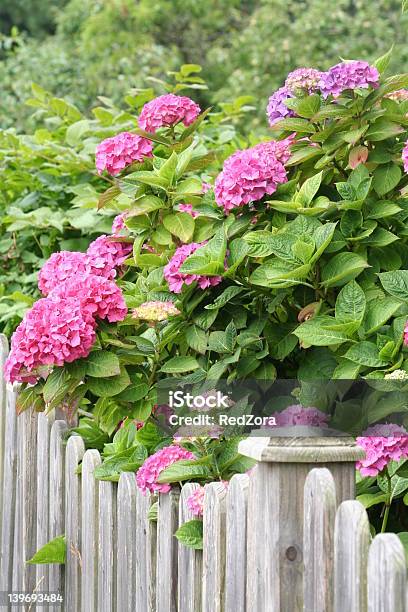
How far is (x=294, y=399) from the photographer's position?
247 cm

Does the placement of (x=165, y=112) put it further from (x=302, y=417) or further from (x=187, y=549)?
(x=187, y=549)

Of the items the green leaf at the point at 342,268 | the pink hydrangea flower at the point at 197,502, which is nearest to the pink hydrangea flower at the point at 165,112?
the green leaf at the point at 342,268

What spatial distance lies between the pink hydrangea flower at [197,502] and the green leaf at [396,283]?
572 mm

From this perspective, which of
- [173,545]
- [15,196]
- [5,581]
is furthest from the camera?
[15,196]

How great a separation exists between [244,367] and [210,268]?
24 centimetres

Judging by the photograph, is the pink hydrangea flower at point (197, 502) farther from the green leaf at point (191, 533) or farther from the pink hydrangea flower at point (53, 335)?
the pink hydrangea flower at point (53, 335)

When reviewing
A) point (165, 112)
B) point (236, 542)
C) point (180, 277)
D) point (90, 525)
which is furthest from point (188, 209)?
point (236, 542)

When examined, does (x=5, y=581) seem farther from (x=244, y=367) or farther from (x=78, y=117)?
(x=78, y=117)

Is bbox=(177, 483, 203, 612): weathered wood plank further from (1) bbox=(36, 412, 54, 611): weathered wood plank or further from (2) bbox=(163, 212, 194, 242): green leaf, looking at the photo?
(1) bbox=(36, 412, 54, 611): weathered wood plank

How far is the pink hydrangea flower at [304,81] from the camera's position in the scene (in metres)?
2.63

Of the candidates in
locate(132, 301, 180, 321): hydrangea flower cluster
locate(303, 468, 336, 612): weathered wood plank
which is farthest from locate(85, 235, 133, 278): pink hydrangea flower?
locate(303, 468, 336, 612): weathered wood plank

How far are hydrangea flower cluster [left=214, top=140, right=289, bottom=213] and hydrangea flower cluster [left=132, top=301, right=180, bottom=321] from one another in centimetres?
27

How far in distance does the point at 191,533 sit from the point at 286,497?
54cm

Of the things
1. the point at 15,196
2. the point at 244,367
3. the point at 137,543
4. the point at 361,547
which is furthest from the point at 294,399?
the point at 15,196
